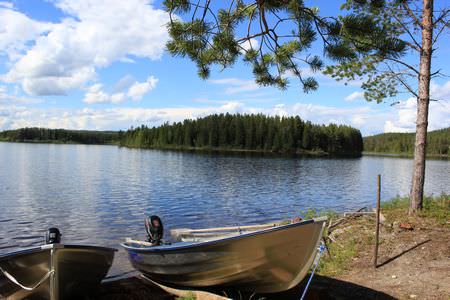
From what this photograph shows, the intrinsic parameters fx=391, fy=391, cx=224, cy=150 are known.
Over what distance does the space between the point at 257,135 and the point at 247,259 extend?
140m

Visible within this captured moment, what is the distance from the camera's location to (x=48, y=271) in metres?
7.57

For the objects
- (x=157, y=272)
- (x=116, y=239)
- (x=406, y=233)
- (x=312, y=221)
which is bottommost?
(x=116, y=239)

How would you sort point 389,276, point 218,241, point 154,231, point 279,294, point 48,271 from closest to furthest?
point 218,241
point 48,271
point 279,294
point 389,276
point 154,231

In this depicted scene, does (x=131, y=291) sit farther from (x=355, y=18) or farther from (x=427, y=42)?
(x=427, y=42)

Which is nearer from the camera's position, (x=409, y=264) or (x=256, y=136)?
(x=409, y=264)

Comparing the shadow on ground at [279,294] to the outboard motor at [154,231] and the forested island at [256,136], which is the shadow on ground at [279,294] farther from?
the forested island at [256,136]

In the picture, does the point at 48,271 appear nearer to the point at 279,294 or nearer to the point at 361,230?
the point at 279,294

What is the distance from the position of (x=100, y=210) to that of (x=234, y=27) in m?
17.0

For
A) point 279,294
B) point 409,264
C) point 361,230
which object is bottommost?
point 279,294

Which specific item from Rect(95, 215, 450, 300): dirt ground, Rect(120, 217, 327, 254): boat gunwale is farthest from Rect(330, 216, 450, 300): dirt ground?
Rect(120, 217, 327, 254): boat gunwale

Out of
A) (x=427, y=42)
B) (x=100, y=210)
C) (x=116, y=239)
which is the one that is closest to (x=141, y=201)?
(x=100, y=210)

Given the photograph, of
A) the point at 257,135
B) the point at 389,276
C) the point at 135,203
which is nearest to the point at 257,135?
the point at 257,135

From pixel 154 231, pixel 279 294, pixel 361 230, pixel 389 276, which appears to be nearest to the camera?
pixel 279 294

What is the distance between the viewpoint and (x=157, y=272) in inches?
348
